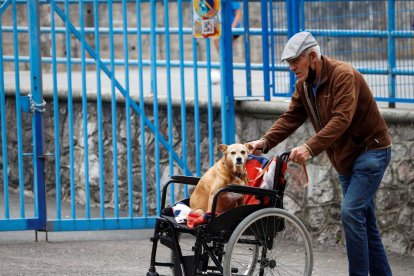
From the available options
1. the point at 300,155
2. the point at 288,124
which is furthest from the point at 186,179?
the point at 300,155

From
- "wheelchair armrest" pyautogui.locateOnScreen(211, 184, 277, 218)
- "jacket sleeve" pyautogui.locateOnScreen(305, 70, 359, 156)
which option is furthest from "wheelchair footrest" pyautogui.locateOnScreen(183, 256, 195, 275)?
"jacket sleeve" pyautogui.locateOnScreen(305, 70, 359, 156)

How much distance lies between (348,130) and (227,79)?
2709mm

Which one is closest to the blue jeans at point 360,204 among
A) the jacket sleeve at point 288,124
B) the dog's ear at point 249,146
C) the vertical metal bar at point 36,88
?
the jacket sleeve at point 288,124

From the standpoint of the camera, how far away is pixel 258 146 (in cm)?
667

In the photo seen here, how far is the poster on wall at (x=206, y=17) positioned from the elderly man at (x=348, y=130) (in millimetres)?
2403

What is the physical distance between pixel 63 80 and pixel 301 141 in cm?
562

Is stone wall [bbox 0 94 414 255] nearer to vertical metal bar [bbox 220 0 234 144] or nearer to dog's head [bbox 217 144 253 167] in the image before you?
vertical metal bar [bbox 220 0 234 144]

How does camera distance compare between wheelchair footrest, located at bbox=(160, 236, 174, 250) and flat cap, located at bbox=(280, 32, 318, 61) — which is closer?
flat cap, located at bbox=(280, 32, 318, 61)

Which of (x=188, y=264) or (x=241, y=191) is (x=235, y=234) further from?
(x=188, y=264)

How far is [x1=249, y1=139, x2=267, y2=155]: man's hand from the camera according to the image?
6660mm

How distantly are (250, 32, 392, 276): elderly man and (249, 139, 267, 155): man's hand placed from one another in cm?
35

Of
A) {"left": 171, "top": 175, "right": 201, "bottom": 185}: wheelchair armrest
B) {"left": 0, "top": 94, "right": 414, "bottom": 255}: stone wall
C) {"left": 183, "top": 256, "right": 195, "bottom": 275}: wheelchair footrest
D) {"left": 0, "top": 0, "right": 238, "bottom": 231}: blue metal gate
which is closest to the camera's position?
{"left": 183, "top": 256, "right": 195, "bottom": 275}: wheelchair footrest

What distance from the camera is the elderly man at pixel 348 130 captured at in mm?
6250

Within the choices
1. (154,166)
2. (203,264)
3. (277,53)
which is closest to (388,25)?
(277,53)
